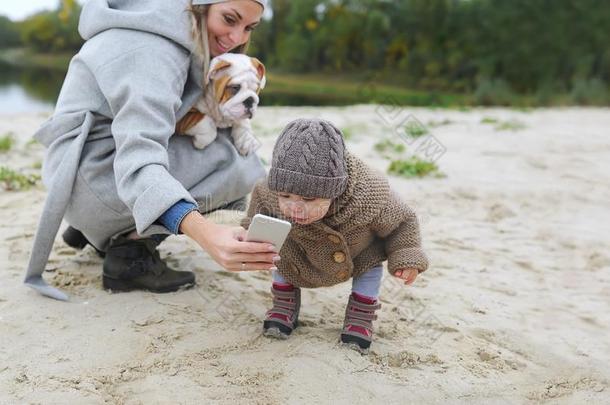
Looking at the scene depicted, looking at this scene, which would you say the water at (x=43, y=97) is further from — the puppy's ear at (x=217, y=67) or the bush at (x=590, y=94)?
the puppy's ear at (x=217, y=67)

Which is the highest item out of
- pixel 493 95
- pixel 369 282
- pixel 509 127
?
pixel 369 282

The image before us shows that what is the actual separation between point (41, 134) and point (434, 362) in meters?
1.65

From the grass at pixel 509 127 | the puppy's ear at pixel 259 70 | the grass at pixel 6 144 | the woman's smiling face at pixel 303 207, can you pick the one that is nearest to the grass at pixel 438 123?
the grass at pixel 509 127

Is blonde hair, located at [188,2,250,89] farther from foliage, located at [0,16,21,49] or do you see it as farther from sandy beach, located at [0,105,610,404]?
foliage, located at [0,16,21,49]

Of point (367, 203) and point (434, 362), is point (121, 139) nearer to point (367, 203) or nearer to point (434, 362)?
point (367, 203)

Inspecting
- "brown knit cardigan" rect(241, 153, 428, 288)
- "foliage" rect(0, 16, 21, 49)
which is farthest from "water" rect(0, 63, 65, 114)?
"foliage" rect(0, 16, 21, 49)

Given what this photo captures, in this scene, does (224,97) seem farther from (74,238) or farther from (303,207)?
(74,238)

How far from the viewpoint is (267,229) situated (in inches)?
65.1

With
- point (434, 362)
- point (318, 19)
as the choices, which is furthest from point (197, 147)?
point (318, 19)

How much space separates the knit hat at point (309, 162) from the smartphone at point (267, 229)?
0.16 meters

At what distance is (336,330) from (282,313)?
22cm

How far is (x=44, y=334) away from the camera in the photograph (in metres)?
2.06

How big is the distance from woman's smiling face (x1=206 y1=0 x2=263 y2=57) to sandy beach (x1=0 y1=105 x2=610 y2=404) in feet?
2.42

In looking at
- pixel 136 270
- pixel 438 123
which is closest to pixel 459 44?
pixel 438 123
